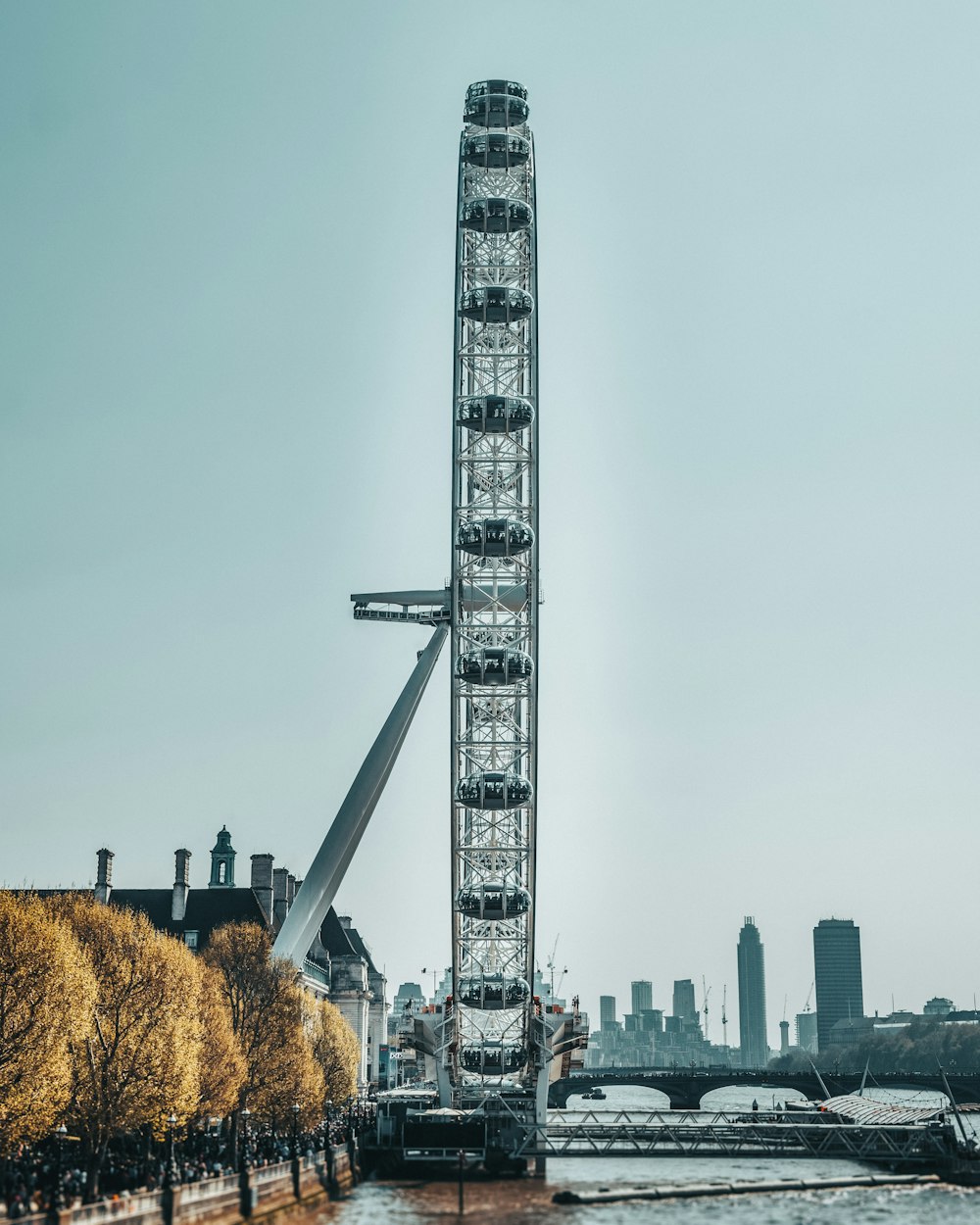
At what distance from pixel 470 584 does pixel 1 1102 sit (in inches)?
2041

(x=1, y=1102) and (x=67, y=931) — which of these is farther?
(x=67, y=931)

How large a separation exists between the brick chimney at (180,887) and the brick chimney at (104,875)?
468 cm

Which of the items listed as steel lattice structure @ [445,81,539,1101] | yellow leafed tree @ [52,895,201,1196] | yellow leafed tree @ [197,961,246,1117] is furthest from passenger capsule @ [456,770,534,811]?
yellow leafed tree @ [52,895,201,1196]

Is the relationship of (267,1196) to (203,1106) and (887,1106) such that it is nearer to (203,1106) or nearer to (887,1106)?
(203,1106)

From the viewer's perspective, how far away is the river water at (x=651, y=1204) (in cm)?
6041

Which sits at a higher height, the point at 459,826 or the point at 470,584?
the point at 470,584

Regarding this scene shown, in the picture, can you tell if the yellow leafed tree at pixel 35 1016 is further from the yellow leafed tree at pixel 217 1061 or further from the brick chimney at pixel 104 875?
the brick chimney at pixel 104 875

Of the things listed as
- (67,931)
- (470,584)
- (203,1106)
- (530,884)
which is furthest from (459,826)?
(67,931)

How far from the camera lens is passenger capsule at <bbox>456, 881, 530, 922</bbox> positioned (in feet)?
307

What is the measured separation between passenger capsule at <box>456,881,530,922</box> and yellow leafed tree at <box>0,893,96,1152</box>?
3813cm

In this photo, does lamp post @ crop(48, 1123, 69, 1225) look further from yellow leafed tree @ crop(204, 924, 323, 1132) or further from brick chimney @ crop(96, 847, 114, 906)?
brick chimney @ crop(96, 847, 114, 906)

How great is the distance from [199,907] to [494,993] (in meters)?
32.6

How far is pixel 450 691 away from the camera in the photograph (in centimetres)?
9600

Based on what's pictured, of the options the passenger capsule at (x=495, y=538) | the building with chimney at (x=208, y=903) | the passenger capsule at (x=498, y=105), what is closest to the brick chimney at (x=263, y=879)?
the building with chimney at (x=208, y=903)
